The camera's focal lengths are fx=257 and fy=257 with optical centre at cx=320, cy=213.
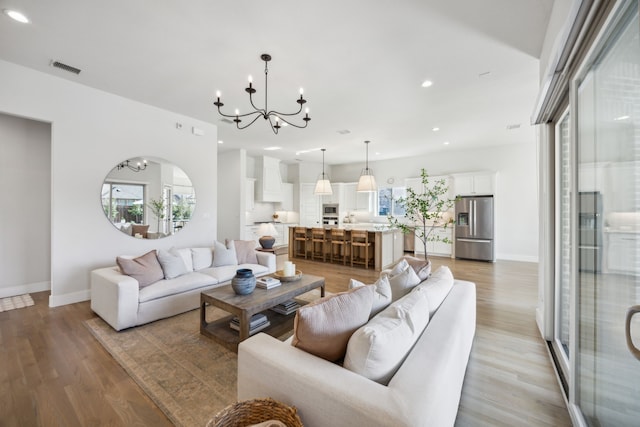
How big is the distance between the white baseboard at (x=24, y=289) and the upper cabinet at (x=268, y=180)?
5032 millimetres

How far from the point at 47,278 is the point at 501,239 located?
31.5ft

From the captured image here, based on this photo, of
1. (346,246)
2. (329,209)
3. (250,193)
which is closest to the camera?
(346,246)

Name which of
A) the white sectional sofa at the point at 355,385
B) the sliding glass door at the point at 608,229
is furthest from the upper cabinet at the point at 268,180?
the sliding glass door at the point at 608,229

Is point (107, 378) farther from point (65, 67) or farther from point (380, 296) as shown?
point (65, 67)

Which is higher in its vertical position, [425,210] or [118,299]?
[425,210]

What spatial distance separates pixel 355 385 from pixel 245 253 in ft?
11.4

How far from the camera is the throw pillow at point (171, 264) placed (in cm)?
329

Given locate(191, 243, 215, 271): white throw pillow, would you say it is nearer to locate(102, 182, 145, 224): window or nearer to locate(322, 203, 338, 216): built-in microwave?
locate(102, 182, 145, 224): window

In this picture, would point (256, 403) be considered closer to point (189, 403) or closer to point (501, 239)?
Result: point (189, 403)

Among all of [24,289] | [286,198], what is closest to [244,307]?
[24,289]

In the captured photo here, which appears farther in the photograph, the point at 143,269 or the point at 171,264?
the point at 171,264

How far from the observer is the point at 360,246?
19.7 ft

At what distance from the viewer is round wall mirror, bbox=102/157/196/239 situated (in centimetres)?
390

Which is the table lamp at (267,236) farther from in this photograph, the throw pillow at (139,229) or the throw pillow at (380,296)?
the throw pillow at (380,296)
